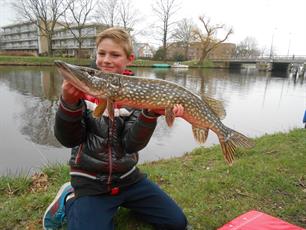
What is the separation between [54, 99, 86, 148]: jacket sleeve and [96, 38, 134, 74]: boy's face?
1.42ft

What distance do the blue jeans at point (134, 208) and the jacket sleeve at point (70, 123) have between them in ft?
1.89

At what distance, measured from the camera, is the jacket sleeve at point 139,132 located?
2680mm

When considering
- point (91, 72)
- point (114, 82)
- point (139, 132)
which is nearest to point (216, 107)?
point (139, 132)

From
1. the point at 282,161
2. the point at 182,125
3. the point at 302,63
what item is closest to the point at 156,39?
the point at 302,63

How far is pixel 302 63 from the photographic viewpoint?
5003cm

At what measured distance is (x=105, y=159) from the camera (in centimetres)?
272

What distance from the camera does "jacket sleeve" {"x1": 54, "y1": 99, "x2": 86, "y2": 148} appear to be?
2498 mm

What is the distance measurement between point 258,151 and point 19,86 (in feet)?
42.8

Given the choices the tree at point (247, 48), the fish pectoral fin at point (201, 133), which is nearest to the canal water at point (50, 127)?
the fish pectoral fin at point (201, 133)

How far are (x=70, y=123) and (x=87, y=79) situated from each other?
48cm

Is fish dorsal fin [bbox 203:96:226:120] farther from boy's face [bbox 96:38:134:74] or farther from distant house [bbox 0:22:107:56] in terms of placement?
distant house [bbox 0:22:107:56]

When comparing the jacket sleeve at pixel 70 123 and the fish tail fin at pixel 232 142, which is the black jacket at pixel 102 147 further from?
the fish tail fin at pixel 232 142

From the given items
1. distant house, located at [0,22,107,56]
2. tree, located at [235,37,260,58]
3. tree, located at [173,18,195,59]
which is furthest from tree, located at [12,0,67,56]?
tree, located at [235,37,260,58]

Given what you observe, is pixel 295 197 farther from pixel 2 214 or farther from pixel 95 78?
pixel 2 214
